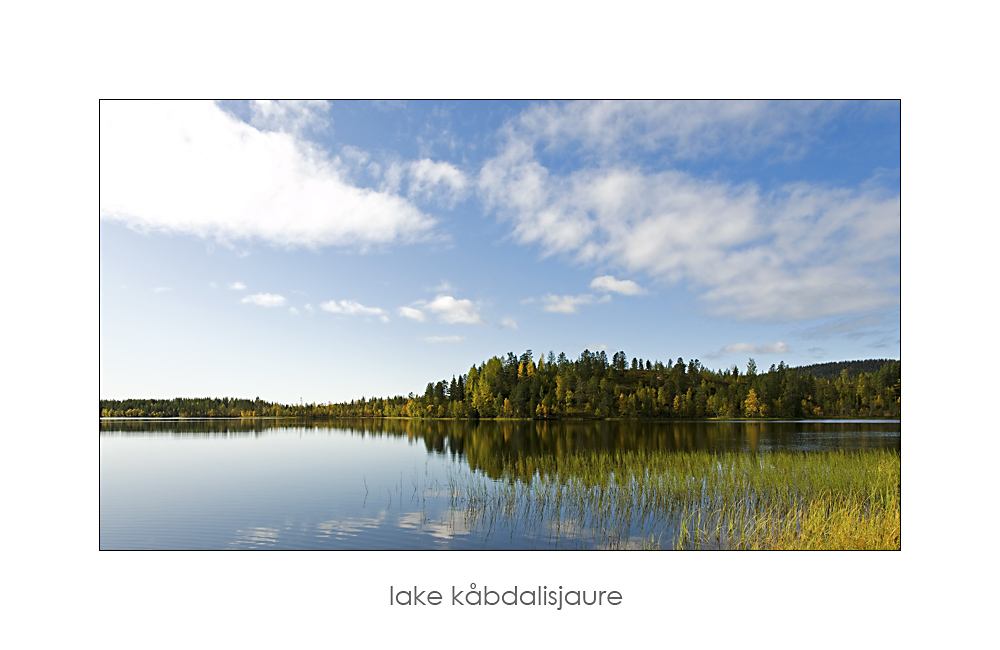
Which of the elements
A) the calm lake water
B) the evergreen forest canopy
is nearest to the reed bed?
the calm lake water

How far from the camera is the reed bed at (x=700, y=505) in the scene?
26.0ft

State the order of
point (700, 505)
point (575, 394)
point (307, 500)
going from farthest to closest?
1. point (575, 394)
2. point (307, 500)
3. point (700, 505)

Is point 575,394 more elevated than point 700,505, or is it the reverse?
point 700,505

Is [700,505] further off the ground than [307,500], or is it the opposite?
[700,505]

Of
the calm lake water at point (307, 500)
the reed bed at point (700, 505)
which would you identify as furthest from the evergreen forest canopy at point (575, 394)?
the reed bed at point (700, 505)

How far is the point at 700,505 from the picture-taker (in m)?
9.97

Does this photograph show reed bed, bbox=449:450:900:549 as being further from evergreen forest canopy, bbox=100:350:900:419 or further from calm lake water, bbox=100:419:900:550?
evergreen forest canopy, bbox=100:350:900:419

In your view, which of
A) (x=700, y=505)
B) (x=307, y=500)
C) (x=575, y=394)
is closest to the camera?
(x=700, y=505)

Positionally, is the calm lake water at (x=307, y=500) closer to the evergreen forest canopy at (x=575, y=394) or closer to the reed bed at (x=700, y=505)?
the reed bed at (x=700, y=505)

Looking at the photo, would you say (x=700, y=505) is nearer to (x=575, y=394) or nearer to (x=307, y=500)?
(x=307, y=500)

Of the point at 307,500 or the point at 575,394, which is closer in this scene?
the point at 307,500

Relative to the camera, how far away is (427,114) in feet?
25.6

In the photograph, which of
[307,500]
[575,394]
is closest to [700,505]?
[307,500]
